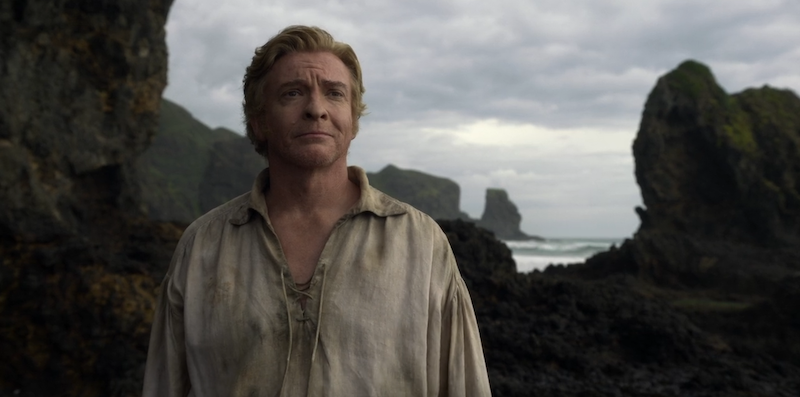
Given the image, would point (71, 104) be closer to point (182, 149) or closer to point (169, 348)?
point (169, 348)

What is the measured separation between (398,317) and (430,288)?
0.50 ft

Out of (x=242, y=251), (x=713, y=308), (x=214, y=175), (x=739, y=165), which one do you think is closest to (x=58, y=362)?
(x=242, y=251)

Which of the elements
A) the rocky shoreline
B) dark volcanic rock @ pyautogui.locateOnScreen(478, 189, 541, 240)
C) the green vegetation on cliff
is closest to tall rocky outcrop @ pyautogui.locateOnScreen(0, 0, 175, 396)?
the rocky shoreline

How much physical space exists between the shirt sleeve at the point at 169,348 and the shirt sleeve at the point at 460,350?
85cm

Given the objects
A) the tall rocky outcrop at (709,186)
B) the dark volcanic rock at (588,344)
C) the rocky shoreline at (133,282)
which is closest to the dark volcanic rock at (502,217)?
the tall rocky outcrop at (709,186)

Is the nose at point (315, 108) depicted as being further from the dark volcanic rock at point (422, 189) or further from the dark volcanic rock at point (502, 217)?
the dark volcanic rock at point (502, 217)

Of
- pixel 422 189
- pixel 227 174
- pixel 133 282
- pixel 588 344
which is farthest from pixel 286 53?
pixel 422 189

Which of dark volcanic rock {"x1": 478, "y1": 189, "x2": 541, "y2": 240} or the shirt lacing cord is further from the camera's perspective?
dark volcanic rock {"x1": 478, "y1": 189, "x2": 541, "y2": 240}

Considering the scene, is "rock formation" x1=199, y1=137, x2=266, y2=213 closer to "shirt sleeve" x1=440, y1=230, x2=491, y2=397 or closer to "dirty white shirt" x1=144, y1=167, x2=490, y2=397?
"dirty white shirt" x1=144, y1=167, x2=490, y2=397

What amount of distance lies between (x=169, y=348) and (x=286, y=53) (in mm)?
1036

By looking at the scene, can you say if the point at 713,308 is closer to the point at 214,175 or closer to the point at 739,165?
the point at 739,165

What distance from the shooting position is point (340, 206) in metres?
2.43

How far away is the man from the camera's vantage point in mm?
2152

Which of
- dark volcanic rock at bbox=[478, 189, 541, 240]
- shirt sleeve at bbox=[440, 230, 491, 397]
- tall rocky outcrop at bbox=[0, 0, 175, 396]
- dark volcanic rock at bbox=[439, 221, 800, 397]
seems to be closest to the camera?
shirt sleeve at bbox=[440, 230, 491, 397]
